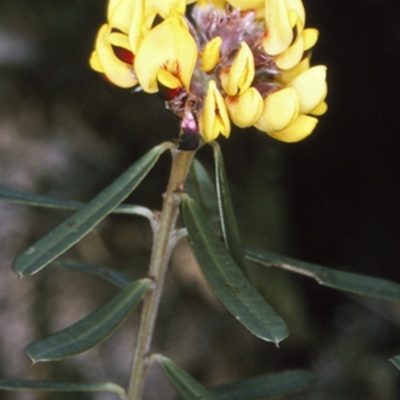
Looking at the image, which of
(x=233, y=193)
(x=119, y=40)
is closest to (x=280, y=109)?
(x=119, y=40)

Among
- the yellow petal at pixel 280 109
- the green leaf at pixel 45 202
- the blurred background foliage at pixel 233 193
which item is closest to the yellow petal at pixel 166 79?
the yellow petal at pixel 280 109

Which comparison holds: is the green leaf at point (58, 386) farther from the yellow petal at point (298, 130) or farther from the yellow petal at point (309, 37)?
the yellow petal at point (309, 37)

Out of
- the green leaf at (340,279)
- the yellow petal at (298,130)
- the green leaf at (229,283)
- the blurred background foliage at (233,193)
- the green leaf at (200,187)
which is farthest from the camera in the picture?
the blurred background foliage at (233,193)

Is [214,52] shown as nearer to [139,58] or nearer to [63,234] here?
[139,58]

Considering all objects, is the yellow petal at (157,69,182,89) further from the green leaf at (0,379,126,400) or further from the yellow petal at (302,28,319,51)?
the green leaf at (0,379,126,400)

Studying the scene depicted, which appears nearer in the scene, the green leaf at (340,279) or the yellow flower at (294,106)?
the yellow flower at (294,106)
